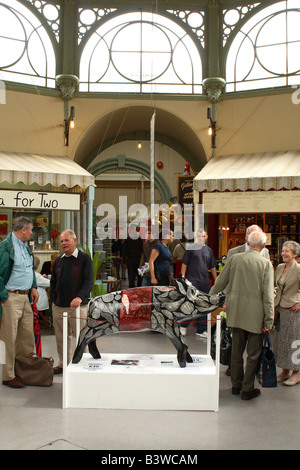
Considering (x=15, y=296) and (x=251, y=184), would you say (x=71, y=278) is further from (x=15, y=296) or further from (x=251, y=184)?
(x=251, y=184)

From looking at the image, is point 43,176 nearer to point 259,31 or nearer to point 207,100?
point 207,100

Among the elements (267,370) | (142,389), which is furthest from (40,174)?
(267,370)

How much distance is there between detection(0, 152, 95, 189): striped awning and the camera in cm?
718

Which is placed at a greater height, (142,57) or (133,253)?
(142,57)

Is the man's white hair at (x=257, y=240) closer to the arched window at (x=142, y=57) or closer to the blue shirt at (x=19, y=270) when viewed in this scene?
the blue shirt at (x=19, y=270)

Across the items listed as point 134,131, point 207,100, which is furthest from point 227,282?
point 134,131

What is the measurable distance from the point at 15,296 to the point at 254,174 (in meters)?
4.82

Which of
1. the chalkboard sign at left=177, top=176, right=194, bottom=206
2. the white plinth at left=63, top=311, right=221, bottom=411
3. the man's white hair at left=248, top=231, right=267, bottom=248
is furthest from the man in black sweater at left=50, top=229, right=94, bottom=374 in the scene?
the chalkboard sign at left=177, top=176, right=194, bottom=206

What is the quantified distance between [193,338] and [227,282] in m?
2.38

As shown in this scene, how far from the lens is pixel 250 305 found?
4.05m

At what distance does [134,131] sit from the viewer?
11477mm

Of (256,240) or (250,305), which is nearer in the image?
(250,305)

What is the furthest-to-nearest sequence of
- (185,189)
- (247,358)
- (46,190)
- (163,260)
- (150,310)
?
(185,189) < (46,190) < (163,260) < (247,358) < (150,310)

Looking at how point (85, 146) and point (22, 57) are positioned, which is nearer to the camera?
point (22, 57)
